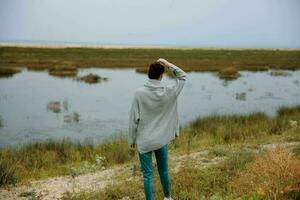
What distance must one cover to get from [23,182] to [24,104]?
13709 millimetres

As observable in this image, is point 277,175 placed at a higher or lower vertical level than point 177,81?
lower

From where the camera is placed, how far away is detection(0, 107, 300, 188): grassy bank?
9500mm

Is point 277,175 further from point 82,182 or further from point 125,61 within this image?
point 125,61

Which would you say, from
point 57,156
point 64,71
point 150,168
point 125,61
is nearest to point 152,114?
point 150,168

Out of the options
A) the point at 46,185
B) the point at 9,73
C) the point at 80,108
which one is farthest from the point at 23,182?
the point at 9,73

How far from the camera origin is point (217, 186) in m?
6.43

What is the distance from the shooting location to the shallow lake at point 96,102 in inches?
620

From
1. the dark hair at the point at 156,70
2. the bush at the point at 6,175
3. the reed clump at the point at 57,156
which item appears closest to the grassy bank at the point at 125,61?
the reed clump at the point at 57,156

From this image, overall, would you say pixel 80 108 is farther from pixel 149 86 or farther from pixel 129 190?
pixel 149 86

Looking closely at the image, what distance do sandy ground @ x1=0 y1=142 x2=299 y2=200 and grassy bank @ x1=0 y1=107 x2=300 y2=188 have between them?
29 centimetres

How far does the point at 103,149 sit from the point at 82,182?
356cm

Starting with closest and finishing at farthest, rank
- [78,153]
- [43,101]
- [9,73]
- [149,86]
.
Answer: [149,86], [78,153], [43,101], [9,73]

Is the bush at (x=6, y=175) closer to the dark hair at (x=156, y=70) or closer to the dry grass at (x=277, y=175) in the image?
the dark hair at (x=156, y=70)

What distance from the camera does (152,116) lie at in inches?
201
